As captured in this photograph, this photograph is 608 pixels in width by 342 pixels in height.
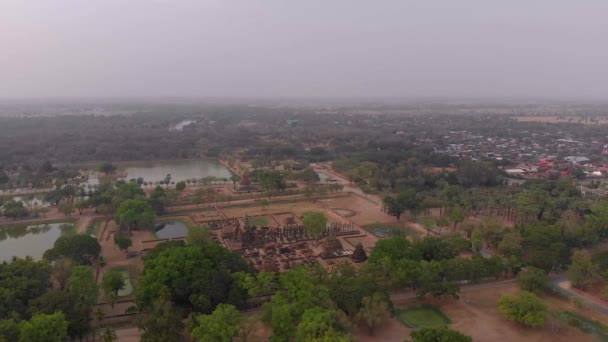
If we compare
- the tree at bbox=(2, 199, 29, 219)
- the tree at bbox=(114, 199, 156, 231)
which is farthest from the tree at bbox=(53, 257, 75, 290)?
the tree at bbox=(2, 199, 29, 219)

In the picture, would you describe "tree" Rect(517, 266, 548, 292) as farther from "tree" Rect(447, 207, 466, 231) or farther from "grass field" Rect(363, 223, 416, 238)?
"grass field" Rect(363, 223, 416, 238)

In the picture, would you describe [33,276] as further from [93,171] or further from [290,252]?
[93,171]

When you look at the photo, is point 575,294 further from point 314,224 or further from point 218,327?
point 218,327

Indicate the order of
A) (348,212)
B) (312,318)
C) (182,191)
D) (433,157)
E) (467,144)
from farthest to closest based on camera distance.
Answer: (467,144), (433,157), (182,191), (348,212), (312,318)

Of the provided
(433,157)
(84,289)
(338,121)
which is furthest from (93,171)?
(338,121)

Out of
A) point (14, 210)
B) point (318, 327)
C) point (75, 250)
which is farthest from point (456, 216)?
point (14, 210)

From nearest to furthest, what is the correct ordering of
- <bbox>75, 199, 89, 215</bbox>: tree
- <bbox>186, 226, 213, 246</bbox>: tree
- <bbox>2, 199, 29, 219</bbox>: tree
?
<bbox>186, 226, 213, 246</bbox>: tree, <bbox>2, 199, 29, 219</bbox>: tree, <bbox>75, 199, 89, 215</bbox>: tree

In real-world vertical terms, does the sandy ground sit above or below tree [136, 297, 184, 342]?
below
